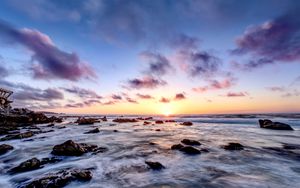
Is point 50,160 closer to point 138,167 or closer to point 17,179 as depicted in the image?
point 17,179

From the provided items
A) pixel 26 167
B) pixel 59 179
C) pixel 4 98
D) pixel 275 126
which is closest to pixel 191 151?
pixel 59 179

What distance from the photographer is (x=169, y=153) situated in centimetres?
1491

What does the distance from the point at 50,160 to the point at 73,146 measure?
1953 millimetres

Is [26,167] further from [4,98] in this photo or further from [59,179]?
[4,98]

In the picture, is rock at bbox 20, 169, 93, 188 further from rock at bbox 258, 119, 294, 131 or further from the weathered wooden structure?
the weathered wooden structure

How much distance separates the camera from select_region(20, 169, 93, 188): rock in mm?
8148

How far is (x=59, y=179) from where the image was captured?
8.73 meters

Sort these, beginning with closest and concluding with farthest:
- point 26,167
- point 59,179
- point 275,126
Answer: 1. point 59,179
2. point 26,167
3. point 275,126

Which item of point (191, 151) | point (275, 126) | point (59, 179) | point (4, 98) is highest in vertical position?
point (4, 98)

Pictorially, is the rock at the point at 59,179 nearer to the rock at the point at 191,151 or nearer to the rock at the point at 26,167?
the rock at the point at 26,167

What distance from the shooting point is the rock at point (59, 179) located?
26.7 feet

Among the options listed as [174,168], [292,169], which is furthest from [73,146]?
[292,169]

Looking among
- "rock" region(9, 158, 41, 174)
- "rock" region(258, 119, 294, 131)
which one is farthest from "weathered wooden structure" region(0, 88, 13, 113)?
"rock" region(258, 119, 294, 131)

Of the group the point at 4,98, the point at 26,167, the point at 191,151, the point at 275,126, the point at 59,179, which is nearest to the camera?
the point at 59,179
